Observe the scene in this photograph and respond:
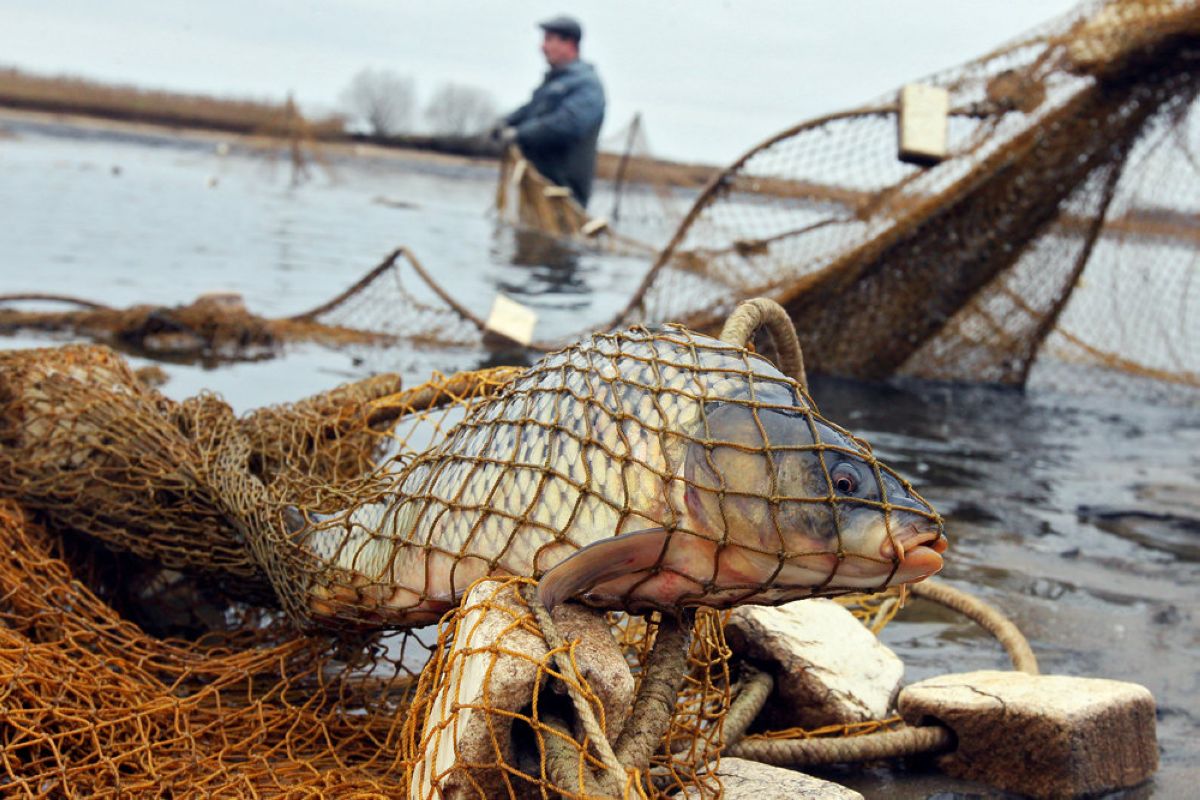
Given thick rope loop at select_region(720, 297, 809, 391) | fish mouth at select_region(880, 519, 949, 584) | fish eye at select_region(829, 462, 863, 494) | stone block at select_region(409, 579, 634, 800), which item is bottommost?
stone block at select_region(409, 579, 634, 800)

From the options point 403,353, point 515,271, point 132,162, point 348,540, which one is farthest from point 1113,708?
point 132,162

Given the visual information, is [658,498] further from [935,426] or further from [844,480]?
[935,426]

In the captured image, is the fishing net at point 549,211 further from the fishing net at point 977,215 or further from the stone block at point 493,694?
the stone block at point 493,694

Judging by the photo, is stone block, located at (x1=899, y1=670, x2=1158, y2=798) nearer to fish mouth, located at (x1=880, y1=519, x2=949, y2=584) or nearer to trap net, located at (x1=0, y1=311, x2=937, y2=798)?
trap net, located at (x1=0, y1=311, x2=937, y2=798)

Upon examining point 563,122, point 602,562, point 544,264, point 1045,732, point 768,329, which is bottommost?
point 544,264

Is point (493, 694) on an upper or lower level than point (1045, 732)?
upper

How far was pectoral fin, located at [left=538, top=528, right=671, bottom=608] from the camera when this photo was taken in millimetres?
2141

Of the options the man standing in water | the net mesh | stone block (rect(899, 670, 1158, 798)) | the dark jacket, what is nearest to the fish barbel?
stone block (rect(899, 670, 1158, 798))

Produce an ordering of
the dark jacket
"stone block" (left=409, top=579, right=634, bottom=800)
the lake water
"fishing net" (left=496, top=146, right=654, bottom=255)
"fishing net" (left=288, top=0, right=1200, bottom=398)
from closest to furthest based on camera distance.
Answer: "stone block" (left=409, top=579, right=634, bottom=800)
the lake water
"fishing net" (left=288, top=0, right=1200, bottom=398)
the dark jacket
"fishing net" (left=496, top=146, right=654, bottom=255)

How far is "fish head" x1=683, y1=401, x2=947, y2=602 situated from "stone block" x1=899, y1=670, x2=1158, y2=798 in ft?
3.15

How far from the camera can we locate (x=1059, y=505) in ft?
20.1

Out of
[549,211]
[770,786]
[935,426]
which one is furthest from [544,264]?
[770,786]

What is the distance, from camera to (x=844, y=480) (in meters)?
2.22

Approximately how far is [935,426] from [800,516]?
5884mm
